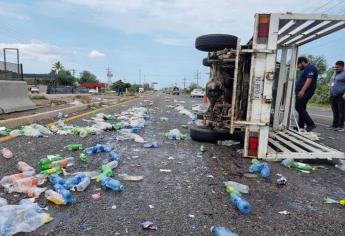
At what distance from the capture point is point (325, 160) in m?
4.91

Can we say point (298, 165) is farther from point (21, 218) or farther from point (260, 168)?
point (21, 218)

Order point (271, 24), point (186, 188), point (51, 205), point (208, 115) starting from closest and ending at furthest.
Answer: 1. point (51, 205)
2. point (186, 188)
3. point (271, 24)
4. point (208, 115)

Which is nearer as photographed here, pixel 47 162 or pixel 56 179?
pixel 56 179

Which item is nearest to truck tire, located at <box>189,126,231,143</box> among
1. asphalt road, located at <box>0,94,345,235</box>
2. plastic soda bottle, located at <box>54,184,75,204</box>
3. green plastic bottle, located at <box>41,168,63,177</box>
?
asphalt road, located at <box>0,94,345,235</box>

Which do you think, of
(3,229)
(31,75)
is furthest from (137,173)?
(31,75)

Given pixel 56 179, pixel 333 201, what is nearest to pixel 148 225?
pixel 56 179

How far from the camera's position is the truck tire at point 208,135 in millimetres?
5922

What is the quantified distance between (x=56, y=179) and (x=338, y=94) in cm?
824

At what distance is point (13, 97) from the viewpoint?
10242mm

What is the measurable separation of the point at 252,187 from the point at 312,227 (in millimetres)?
958

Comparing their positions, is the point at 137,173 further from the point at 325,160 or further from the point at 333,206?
the point at 325,160

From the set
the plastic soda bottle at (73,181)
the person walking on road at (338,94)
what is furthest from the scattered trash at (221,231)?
the person walking on road at (338,94)

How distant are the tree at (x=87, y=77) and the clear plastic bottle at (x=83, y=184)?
417 feet

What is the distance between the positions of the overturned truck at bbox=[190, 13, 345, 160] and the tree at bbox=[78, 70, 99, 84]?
408ft
